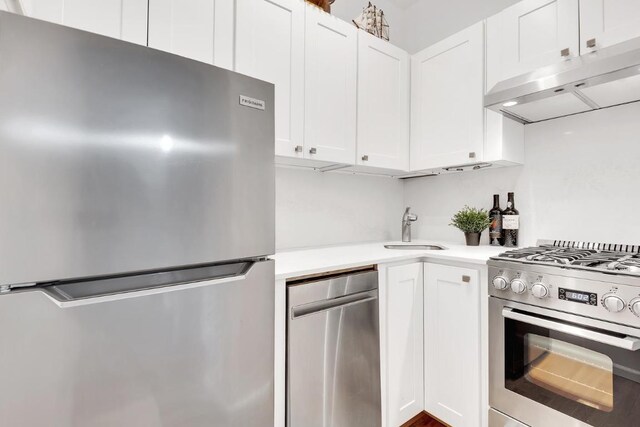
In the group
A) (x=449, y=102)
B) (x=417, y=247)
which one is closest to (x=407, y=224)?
(x=417, y=247)

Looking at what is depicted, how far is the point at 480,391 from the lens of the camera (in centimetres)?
141

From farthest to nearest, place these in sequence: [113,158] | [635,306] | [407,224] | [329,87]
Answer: [407,224] → [329,87] → [635,306] → [113,158]

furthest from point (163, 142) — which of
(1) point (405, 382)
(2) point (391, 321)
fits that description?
(1) point (405, 382)

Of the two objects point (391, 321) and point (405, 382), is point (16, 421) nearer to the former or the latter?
point (391, 321)

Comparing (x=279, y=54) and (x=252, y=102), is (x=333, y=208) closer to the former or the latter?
(x=279, y=54)

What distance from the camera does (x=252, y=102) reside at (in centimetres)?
97

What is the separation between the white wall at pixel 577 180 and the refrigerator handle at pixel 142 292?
1724 millimetres

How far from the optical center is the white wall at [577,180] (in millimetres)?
1463

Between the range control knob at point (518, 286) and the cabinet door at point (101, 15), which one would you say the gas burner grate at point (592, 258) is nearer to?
the range control knob at point (518, 286)

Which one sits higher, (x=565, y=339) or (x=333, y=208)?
(x=333, y=208)

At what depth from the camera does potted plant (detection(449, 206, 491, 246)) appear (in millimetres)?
1880

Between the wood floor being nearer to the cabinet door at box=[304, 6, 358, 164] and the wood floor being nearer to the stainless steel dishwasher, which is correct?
the stainless steel dishwasher

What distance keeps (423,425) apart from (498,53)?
2.05 metres

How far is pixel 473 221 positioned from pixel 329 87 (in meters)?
1.20
